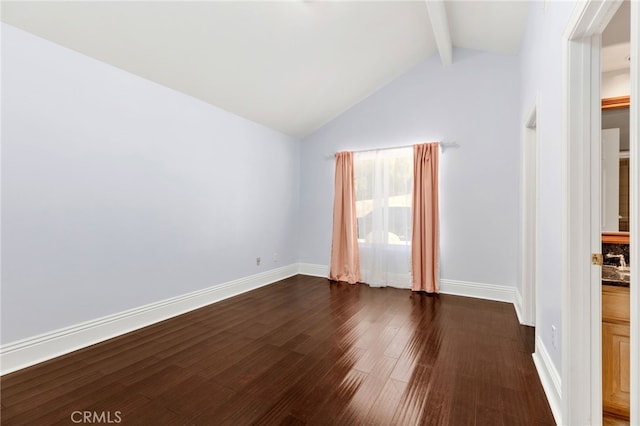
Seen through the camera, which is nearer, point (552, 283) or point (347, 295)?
point (552, 283)

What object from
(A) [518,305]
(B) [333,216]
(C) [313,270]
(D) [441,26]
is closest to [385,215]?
(B) [333,216]

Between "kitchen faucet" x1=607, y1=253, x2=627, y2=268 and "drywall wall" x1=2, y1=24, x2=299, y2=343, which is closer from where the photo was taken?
"kitchen faucet" x1=607, y1=253, x2=627, y2=268

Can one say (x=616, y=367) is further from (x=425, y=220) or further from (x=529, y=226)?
(x=425, y=220)

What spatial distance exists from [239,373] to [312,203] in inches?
129

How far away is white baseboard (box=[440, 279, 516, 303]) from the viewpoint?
3590mm

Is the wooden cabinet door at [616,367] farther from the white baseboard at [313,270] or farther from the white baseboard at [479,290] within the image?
the white baseboard at [313,270]

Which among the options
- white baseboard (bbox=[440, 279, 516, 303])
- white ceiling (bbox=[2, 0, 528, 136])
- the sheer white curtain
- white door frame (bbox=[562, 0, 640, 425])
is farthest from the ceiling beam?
white baseboard (bbox=[440, 279, 516, 303])

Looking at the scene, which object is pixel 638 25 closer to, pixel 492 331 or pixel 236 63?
pixel 492 331

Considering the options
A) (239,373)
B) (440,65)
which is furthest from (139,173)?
(440,65)

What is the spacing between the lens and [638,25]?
0.84 m

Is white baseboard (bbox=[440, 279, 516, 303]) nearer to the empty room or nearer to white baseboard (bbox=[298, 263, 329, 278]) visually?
the empty room

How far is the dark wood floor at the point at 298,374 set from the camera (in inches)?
65.3

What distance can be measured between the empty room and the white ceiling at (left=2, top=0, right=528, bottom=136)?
0.02 meters

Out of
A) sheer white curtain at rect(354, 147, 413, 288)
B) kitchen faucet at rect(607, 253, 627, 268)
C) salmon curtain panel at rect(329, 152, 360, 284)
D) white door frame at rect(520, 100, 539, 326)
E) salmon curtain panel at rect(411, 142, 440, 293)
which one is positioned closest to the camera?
kitchen faucet at rect(607, 253, 627, 268)
